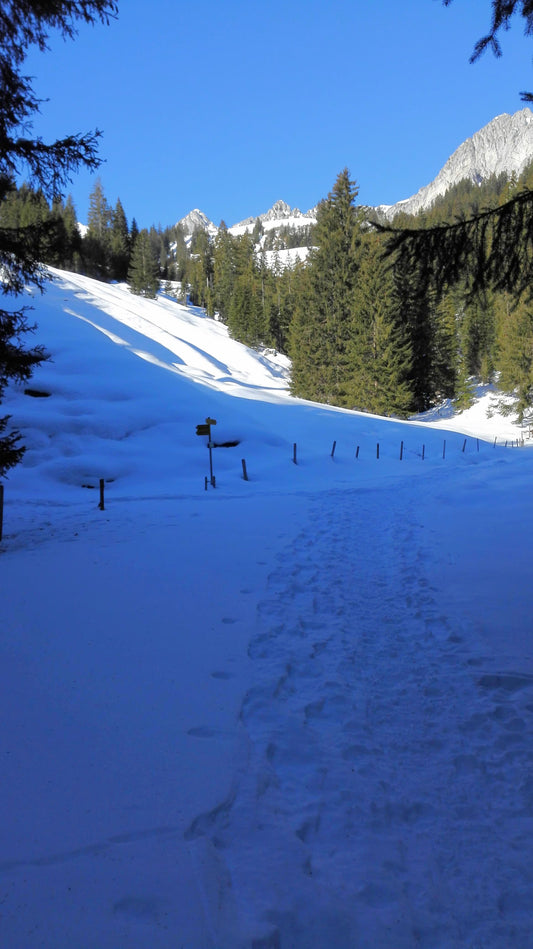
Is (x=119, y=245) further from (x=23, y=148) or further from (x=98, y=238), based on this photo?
(x=23, y=148)

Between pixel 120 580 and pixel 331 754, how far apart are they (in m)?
4.10

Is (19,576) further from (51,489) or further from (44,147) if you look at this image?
(51,489)

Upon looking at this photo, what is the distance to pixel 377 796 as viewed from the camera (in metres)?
2.75

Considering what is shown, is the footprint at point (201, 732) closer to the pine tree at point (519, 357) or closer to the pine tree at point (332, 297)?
the pine tree at point (332, 297)

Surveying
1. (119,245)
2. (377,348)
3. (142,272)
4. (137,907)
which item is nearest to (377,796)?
(137,907)

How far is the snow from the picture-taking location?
2.10 metres

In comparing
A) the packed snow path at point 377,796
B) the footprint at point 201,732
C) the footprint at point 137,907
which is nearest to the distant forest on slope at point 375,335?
the packed snow path at point 377,796

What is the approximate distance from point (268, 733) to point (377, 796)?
0.87 meters

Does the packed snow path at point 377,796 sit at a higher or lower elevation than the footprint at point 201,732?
higher

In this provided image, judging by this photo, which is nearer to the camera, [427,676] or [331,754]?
[331,754]

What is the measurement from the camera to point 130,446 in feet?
65.5

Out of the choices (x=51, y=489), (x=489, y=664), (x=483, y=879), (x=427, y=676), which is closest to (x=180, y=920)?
(x=483, y=879)

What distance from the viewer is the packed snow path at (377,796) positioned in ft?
6.78

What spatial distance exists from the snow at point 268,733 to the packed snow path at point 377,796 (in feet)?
0.04
